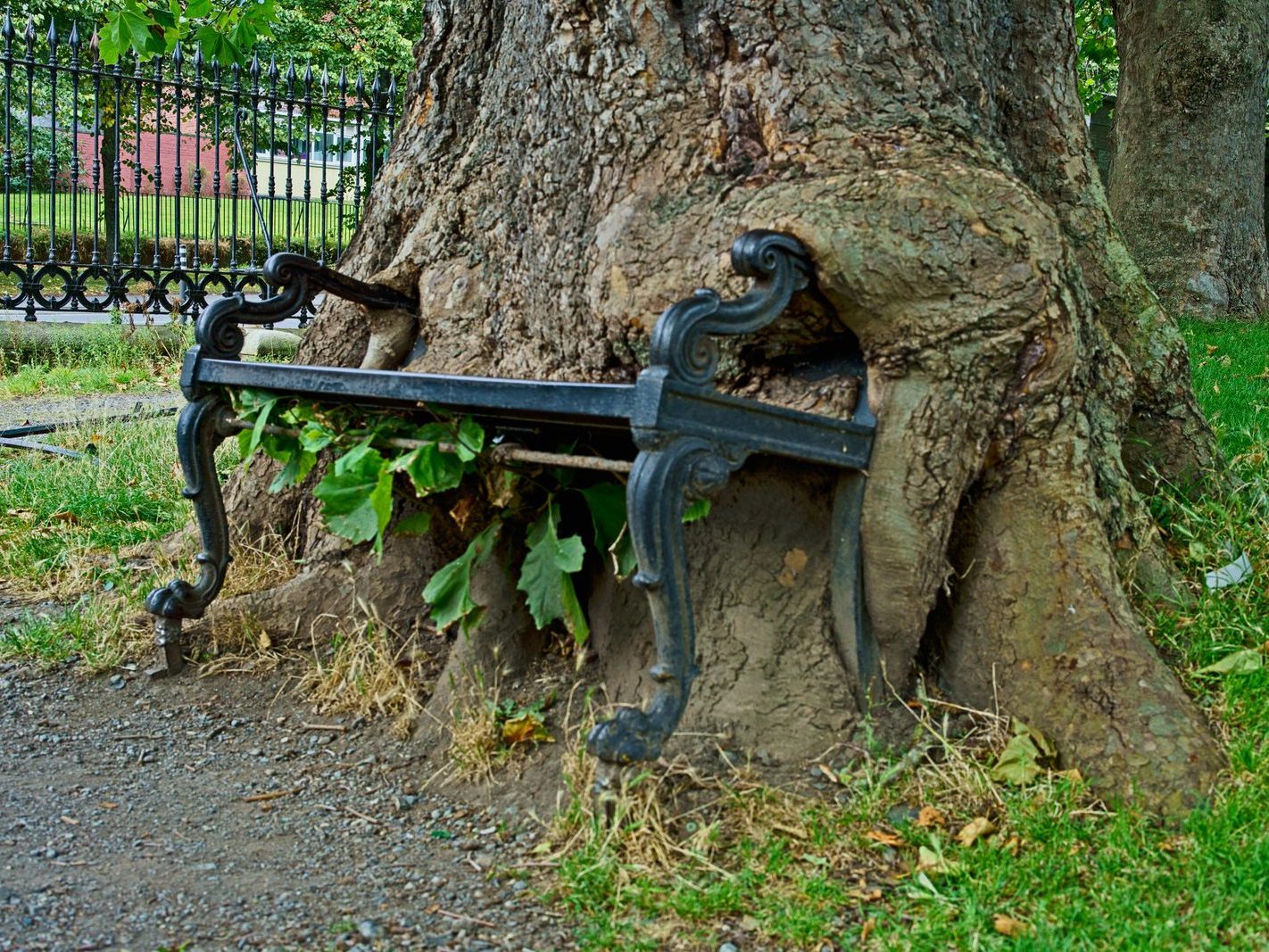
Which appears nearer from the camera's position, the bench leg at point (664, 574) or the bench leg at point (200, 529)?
the bench leg at point (664, 574)

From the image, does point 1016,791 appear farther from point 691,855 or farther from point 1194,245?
point 1194,245

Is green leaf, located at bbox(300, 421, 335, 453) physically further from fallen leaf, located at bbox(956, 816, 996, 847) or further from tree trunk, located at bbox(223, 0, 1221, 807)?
fallen leaf, located at bbox(956, 816, 996, 847)

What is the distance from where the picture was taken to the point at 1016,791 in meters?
2.83

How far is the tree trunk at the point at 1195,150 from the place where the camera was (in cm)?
945

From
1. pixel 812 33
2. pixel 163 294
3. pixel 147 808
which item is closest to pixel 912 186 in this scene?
pixel 812 33

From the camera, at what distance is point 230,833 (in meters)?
2.92

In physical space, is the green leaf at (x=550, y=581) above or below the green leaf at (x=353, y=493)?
below

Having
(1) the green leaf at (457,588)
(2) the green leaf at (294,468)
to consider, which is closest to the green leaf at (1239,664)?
(1) the green leaf at (457,588)

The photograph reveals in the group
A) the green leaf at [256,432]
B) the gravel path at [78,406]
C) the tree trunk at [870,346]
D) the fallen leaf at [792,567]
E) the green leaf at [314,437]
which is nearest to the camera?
the tree trunk at [870,346]

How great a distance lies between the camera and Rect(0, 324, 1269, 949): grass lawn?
2.41 meters

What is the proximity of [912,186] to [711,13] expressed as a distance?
70cm

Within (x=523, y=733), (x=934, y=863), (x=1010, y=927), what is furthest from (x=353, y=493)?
(x=1010, y=927)

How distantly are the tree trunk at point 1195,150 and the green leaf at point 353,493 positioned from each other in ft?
26.1

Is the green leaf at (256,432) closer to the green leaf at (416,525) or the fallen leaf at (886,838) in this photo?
the green leaf at (416,525)
